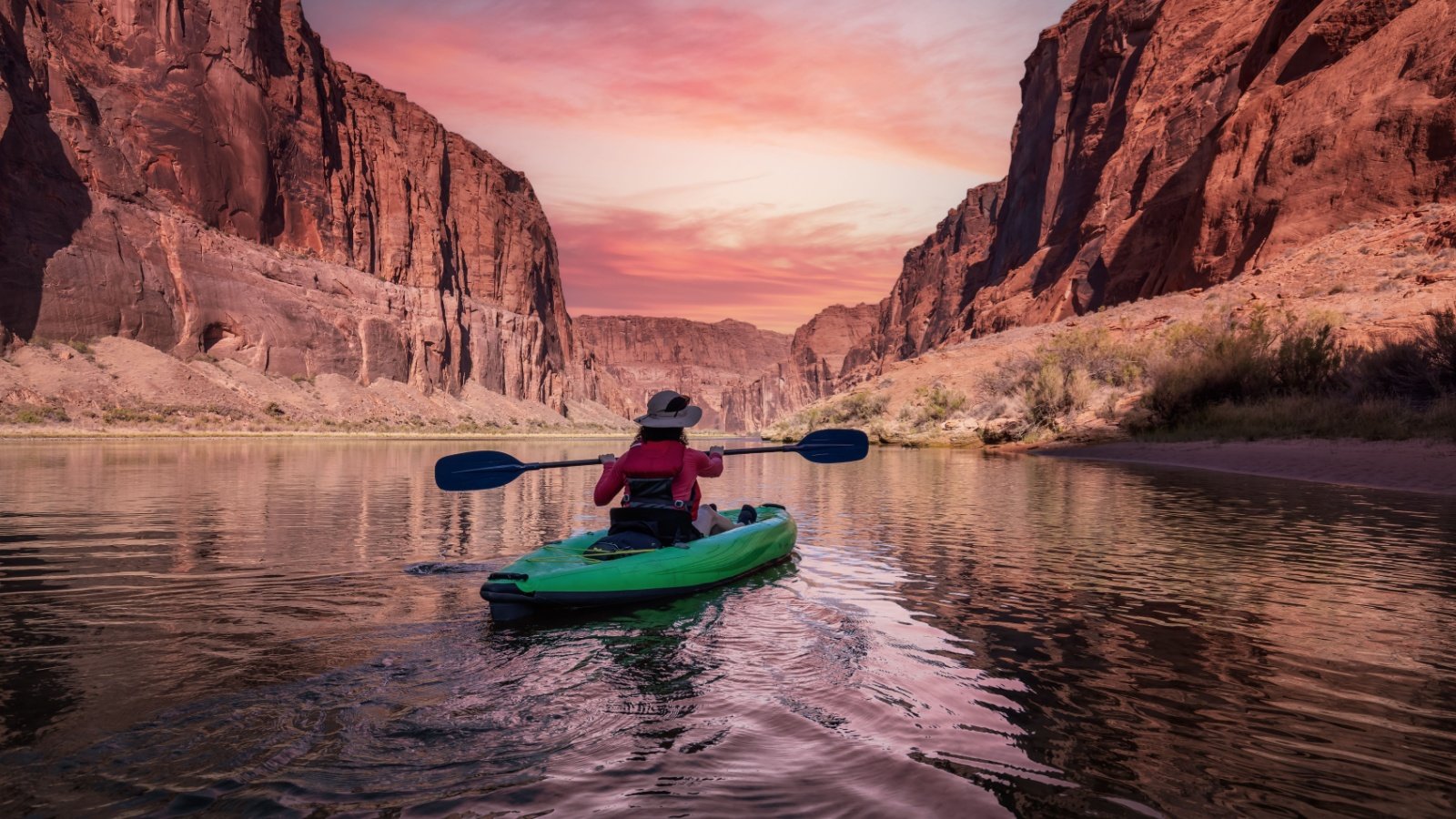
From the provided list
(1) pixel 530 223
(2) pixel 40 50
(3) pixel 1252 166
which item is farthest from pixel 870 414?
(1) pixel 530 223

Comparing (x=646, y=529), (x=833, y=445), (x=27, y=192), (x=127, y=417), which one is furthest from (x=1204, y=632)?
(x=27, y=192)

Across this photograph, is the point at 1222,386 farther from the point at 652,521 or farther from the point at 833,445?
the point at 652,521

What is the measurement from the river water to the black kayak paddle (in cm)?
89

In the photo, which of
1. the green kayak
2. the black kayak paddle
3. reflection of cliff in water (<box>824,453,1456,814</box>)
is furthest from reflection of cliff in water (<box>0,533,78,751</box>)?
reflection of cliff in water (<box>824,453,1456,814</box>)

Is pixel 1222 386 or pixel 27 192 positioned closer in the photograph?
pixel 1222 386

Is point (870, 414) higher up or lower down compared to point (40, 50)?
lower down

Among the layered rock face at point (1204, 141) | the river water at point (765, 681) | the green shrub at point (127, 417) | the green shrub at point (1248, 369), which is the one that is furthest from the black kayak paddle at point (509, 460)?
the green shrub at point (127, 417)

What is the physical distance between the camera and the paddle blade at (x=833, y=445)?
10.8 meters

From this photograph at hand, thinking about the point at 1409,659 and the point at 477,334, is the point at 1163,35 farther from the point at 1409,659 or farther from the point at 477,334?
the point at 477,334

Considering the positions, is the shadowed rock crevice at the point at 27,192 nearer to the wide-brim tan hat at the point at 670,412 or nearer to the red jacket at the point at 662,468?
the red jacket at the point at 662,468

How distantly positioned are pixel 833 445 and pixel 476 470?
172 inches

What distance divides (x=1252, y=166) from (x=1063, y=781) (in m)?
45.5

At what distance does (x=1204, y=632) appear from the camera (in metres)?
6.26

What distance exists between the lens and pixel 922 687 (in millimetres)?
5020
